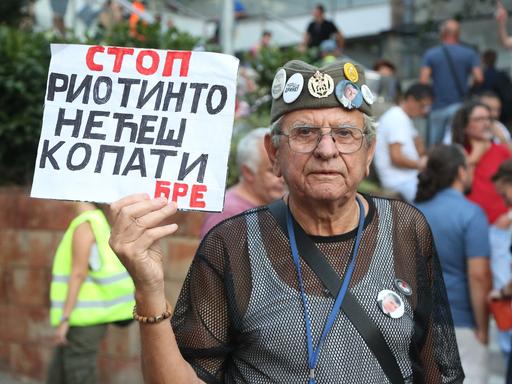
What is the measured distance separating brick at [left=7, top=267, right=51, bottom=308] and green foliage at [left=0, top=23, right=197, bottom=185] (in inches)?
51.7

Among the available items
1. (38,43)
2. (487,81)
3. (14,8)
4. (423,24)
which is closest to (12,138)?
(38,43)

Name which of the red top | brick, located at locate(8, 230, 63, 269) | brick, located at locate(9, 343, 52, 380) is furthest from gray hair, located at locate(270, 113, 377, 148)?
brick, located at locate(9, 343, 52, 380)

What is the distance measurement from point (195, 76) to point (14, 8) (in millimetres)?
11385

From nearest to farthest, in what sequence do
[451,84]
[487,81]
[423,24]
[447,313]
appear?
[447,313] < [451,84] < [487,81] < [423,24]

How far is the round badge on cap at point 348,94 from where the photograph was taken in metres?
3.24

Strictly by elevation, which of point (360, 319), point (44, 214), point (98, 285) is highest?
point (44, 214)

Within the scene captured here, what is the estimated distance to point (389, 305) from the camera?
3146mm

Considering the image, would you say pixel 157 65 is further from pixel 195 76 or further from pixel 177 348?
pixel 177 348

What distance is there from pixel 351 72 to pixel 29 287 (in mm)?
6595

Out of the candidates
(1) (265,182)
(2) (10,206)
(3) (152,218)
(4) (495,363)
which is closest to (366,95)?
(3) (152,218)

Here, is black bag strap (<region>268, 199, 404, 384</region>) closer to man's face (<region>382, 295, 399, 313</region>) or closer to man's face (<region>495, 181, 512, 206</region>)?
man's face (<region>382, 295, 399, 313</region>)

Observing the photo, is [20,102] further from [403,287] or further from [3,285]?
[403,287]

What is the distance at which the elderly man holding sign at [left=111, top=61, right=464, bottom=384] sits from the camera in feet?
10.1

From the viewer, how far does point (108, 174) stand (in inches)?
125
